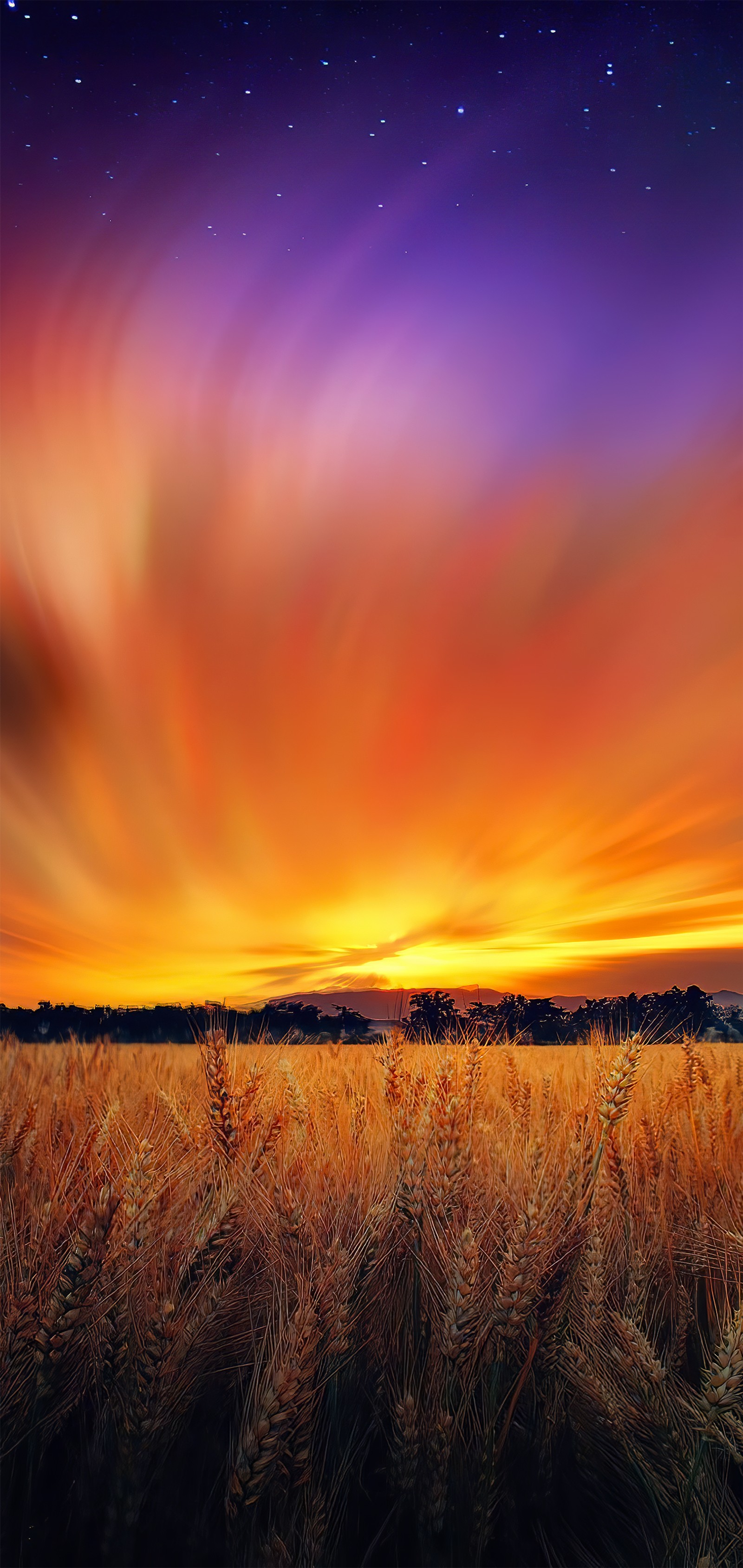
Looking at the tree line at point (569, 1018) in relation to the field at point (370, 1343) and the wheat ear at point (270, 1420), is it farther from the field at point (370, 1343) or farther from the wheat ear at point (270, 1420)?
the wheat ear at point (270, 1420)

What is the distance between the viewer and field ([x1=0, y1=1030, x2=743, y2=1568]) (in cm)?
108

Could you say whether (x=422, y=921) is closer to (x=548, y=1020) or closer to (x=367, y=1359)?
(x=548, y=1020)

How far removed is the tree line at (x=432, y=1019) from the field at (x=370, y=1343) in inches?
11.4

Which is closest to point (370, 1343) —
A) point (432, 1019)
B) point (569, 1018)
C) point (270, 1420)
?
point (270, 1420)

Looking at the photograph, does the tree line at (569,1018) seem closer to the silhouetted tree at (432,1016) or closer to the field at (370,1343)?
the silhouetted tree at (432,1016)

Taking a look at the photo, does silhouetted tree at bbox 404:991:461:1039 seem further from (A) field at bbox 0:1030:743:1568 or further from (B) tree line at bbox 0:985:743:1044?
(A) field at bbox 0:1030:743:1568

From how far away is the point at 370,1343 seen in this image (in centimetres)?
138

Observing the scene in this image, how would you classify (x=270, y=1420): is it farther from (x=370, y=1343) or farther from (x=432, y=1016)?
(x=432, y=1016)

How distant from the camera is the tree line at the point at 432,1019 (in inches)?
85.9

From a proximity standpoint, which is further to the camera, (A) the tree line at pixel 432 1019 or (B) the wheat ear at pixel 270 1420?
(A) the tree line at pixel 432 1019

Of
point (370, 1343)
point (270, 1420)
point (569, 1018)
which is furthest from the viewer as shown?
point (569, 1018)

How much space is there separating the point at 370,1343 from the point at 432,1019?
0.89 meters

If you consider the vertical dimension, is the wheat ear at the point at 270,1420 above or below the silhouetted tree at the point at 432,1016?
below

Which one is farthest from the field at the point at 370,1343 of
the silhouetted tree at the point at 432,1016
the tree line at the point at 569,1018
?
the tree line at the point at 569,1018
